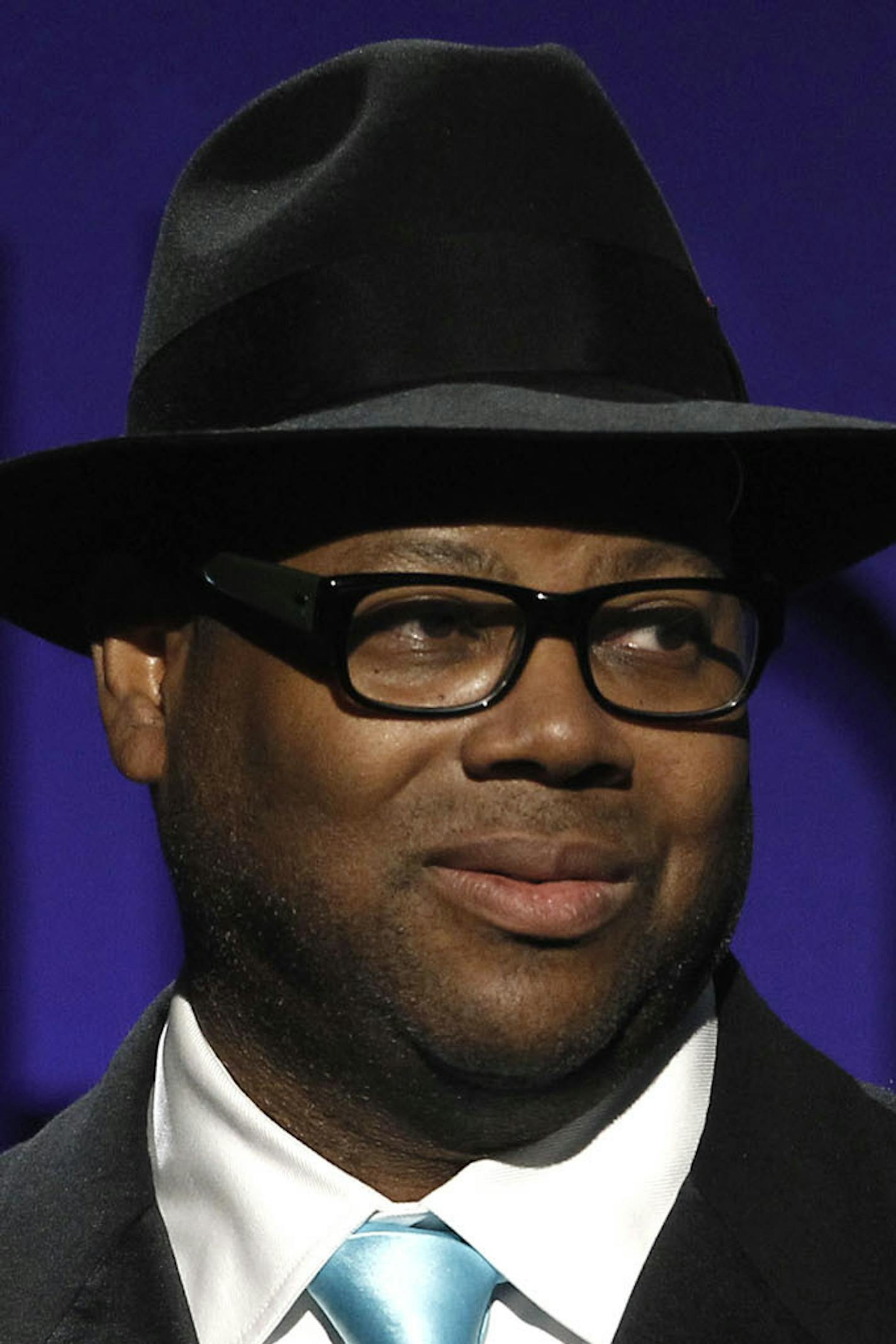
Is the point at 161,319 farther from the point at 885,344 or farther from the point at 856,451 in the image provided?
the point at 885,344

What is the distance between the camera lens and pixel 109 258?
2.61 meters

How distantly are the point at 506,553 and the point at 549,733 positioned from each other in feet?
0.51

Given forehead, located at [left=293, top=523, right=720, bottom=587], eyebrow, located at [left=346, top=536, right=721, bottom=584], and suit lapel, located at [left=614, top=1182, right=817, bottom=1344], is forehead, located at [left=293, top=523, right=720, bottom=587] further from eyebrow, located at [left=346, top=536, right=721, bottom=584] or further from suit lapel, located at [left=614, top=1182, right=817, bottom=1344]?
suit lapel, located at [left=614, top=1182, right=817, bottom=1344]

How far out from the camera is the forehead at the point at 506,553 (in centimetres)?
173

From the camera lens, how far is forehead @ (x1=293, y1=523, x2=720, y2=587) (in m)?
1.73

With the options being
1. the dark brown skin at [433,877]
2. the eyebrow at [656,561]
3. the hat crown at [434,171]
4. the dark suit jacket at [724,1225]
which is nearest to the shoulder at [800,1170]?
the dark suit jacket at [724,1225]

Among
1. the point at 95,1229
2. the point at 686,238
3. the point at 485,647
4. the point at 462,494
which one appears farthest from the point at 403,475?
the point at 686,238

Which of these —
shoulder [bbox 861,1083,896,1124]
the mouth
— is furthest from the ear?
shoulder [bbox 861,1083,896,1124]

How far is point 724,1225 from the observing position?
5.79ft

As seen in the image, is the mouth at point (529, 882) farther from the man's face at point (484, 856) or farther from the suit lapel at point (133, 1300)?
the suit lapel at point (133, 1300)

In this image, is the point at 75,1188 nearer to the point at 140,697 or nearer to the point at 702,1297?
the point at 140,697

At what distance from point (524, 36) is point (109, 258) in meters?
0.54

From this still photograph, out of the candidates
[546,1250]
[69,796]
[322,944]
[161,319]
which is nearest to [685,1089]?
[546,1250]

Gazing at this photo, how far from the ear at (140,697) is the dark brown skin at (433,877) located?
94 millimetres
